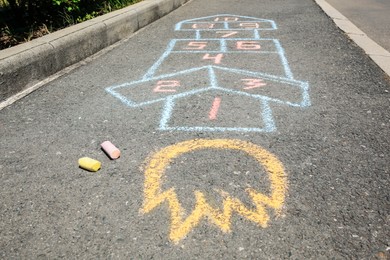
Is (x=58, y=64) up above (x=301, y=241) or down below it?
above

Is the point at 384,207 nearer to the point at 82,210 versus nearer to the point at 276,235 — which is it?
the point at 276,235

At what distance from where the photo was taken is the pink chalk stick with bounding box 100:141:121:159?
8.79ft

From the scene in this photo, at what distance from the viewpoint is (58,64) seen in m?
4.51

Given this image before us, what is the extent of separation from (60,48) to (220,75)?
2.20 metres

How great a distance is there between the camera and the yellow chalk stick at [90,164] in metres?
2.53

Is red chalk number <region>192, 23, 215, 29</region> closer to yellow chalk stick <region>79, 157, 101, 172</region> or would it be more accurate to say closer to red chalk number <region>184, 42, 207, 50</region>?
red chalk number <region>184, 42, 207, 50</region>

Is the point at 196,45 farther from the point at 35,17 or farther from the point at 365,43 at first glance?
the point at 365,43

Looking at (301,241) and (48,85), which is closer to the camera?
(301,241)

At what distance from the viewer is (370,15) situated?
793 cm

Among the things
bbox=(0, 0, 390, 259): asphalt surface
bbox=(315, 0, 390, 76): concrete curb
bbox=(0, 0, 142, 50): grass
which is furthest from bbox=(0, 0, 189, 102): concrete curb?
bbox=(315, 0, 390, 76): concrete curb

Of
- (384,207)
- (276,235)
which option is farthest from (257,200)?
(384,207)

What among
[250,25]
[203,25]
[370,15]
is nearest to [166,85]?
[203,25]

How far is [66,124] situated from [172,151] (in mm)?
1189

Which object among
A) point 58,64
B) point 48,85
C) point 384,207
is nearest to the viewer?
point 384,207
